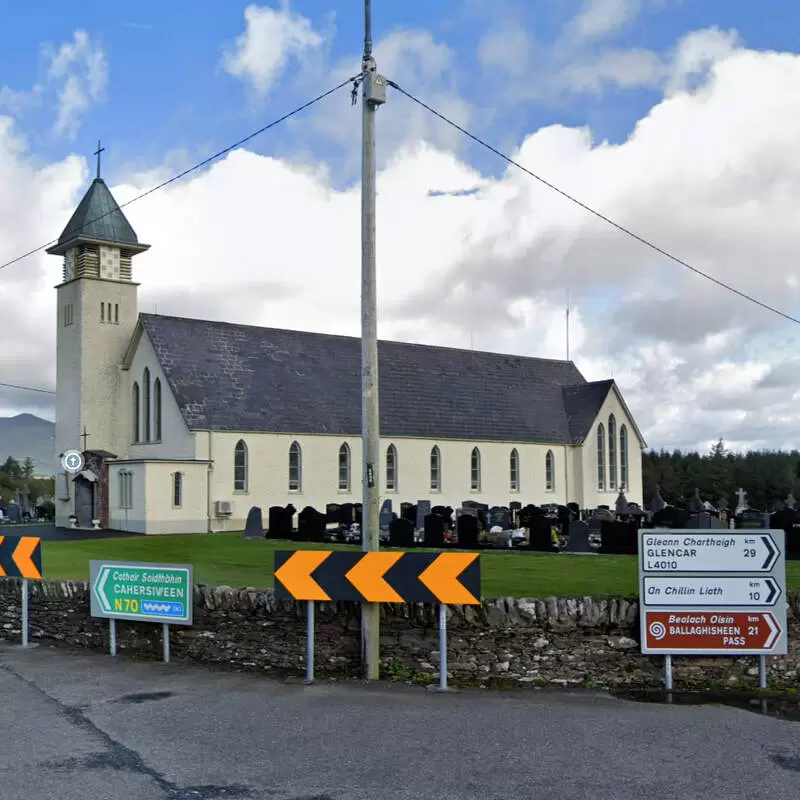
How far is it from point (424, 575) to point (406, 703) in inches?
67.4

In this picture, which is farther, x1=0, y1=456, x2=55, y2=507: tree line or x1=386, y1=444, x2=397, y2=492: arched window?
x1=0, y1=456, x2=55, y2=507: tree line

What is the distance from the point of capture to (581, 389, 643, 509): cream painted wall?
55.5 meters

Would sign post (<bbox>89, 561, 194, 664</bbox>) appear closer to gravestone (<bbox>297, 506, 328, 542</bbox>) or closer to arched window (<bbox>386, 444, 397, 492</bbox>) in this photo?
gravestone (<bbox>297, 506, 328, 542</bbox>)

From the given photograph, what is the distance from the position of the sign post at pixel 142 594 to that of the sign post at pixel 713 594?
241 inches

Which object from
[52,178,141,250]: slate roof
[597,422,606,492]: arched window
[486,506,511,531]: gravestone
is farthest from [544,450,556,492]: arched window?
[52,178,141,250]: slate roof

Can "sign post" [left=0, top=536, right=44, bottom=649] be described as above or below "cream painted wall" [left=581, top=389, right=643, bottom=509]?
below

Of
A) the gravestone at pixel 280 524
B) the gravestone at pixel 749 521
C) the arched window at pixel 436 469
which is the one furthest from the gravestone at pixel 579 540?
the arched window at pixel 436 469

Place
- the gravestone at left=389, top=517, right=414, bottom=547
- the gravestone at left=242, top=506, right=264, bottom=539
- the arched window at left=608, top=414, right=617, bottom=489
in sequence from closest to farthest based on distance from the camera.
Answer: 1. the gravestone at left=389, top=517, right=414, bottom=547
2. the gravestone at left=242, top=506, right=264, bottom=539
3. the arched window at left=608, top=414, right=617, bottom=489

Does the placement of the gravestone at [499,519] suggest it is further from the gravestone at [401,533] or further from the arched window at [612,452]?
the arched window at [612,452]

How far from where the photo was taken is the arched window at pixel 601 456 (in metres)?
56.3

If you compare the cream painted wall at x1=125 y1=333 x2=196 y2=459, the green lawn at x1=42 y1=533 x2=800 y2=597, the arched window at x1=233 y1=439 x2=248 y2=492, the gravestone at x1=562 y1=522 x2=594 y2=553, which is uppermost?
the cream painted wall at x1=125 y1=333 x2=196 y2=459

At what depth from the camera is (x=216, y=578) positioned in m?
18.3

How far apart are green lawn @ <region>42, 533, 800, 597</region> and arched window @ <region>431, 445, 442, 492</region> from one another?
57.7 feet

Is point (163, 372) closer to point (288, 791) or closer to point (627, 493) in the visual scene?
point (627, 493)
